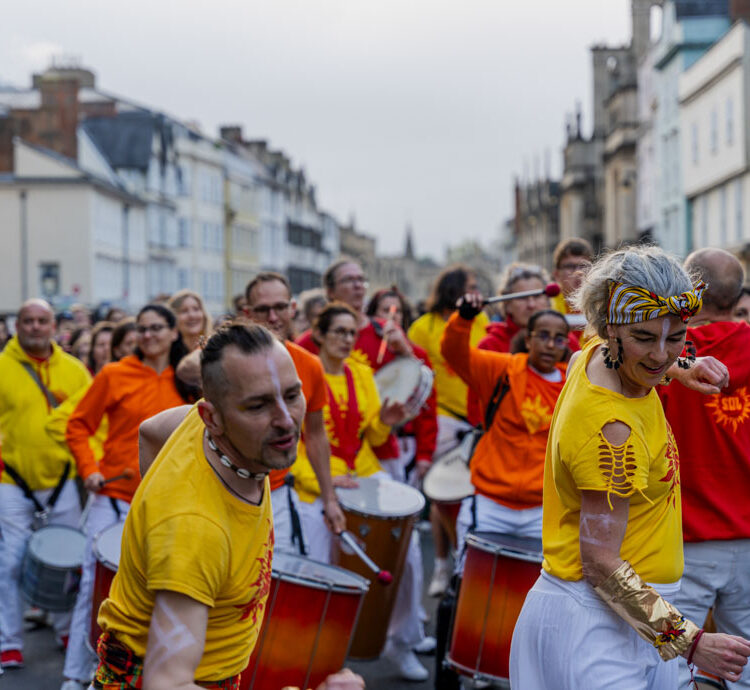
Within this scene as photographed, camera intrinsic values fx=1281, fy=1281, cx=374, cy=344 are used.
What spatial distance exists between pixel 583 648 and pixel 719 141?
1609 inches

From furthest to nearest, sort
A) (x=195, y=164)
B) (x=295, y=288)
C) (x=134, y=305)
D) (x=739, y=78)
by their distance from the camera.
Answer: (x=295, y=288) < (x=195, y=164) < (x=134, y=305) < (x=739, y=78)

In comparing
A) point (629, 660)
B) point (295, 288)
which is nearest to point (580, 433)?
point (629, 660)

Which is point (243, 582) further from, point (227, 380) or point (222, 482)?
point (227, 380)

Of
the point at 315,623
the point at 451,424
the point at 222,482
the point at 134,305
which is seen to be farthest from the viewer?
the point at 134,305

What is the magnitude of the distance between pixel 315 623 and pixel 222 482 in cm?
226

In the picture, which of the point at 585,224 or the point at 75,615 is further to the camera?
the point at 585,224

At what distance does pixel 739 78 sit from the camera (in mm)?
39188

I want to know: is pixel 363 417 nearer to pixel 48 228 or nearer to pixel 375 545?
pixel 375 545

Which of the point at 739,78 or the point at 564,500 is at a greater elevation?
the point at 739,78

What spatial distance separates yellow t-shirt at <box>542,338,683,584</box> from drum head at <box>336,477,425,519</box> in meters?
3.23

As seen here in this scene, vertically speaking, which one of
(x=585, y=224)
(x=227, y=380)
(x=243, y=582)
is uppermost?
(x=585, y=224)

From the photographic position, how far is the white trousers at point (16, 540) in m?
8.50

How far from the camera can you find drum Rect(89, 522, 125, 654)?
6.17 m

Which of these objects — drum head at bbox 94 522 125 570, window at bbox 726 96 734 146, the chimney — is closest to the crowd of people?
drum head at bbox 94 522 125 570
